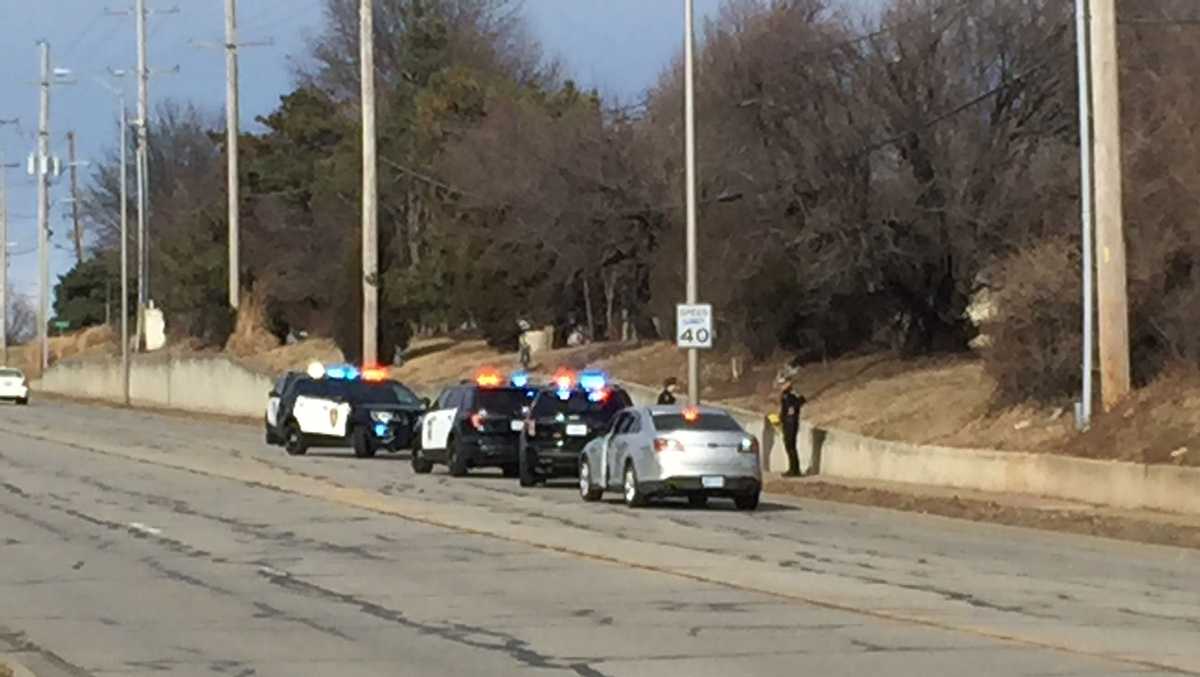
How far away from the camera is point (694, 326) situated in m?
39.5

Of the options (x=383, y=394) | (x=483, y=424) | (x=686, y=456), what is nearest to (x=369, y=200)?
(x=383, y=394)

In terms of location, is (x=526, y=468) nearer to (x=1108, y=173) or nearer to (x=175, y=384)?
(x=1108, y=173)

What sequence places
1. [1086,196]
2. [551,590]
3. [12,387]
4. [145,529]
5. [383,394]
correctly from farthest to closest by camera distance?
[12,387]
[383,394]
[1086,196]
[145,529]
[551,590]

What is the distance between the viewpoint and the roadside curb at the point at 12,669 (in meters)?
12.9

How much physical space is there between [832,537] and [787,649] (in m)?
10.9

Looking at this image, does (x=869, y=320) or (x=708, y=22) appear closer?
(x=869, y=320)

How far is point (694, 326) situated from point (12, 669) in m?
26.9

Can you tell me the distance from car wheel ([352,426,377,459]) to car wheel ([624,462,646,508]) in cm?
1544

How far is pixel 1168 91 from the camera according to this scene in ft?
110

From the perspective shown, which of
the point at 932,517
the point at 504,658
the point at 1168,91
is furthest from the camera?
the point at 1168,91

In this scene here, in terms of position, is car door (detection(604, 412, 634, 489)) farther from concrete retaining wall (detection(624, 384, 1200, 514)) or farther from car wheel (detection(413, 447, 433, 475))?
car wheel (detection(413, 447, 433, 475))

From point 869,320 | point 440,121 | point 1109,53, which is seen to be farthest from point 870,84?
point 440,121

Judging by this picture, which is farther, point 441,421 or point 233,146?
point 233,146

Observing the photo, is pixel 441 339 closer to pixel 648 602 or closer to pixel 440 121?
pixel 440 121
